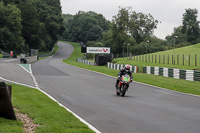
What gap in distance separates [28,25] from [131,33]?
153 ft

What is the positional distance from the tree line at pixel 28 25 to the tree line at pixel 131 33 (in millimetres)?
21408

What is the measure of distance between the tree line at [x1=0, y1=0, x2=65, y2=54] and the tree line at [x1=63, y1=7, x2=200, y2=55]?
21408 mm

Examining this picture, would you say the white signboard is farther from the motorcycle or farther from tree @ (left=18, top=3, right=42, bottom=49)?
the motorcycle

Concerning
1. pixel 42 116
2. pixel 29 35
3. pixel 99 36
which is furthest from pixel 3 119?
pixel 99 36

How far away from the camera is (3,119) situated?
798 centimetres

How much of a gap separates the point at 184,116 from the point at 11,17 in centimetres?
8161

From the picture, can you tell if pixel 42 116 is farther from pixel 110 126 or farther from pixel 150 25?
pixel 150 25

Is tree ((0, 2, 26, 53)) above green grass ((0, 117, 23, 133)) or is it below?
above

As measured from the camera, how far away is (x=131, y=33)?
13750cm

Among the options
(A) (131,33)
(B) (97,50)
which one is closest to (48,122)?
(B) (97,50)

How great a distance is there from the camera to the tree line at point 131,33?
115 m

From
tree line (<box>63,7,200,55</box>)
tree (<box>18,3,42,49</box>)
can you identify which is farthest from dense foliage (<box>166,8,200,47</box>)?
tree (<box>18,3,42,49</box>)

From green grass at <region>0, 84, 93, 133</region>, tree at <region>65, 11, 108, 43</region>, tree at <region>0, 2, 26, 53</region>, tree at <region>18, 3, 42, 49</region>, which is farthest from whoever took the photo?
tree at <region>65, 11, 108, 43</region>

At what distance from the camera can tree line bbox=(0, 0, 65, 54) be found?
8606 cm
